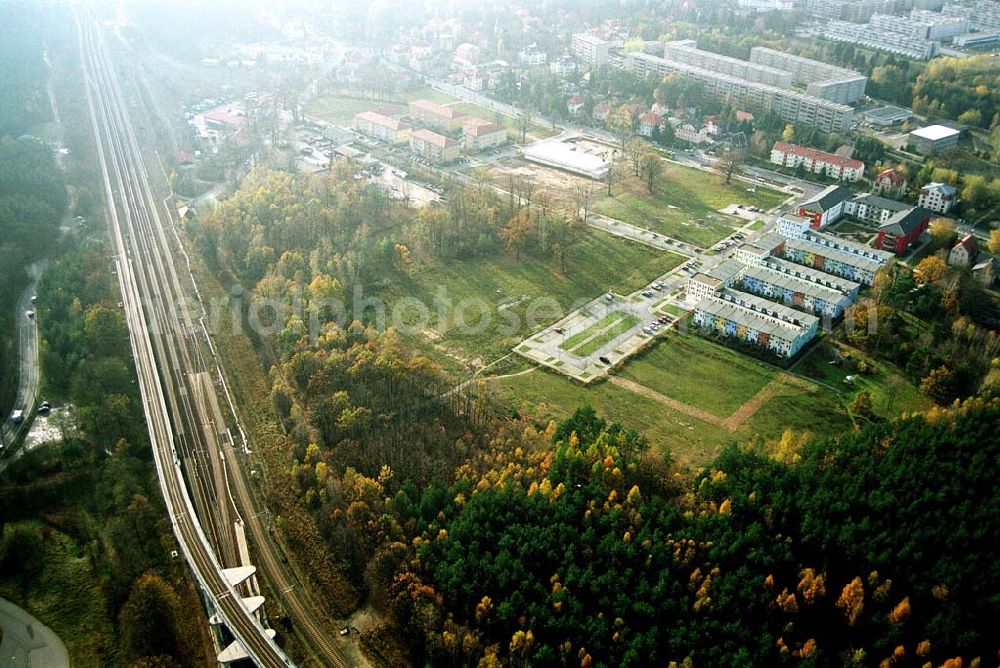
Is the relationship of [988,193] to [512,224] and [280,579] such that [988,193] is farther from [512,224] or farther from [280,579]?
[280,579]

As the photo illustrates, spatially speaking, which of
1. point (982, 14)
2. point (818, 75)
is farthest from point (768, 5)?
point (818, 75)

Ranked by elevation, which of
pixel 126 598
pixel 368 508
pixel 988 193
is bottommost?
pixel 126 598

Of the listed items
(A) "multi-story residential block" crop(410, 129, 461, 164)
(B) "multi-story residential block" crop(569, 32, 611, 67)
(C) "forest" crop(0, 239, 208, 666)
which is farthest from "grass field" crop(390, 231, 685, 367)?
(B) "multi-story residential block" crop(569, 32, 611, 67)

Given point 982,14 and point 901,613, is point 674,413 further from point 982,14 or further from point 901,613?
point 982,14

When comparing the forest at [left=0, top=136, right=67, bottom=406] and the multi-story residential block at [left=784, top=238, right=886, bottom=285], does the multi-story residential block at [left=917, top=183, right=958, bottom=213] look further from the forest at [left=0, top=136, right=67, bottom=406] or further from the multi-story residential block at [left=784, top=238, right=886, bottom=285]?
the forest at [left=0, top=136, right=67, bottom=406]

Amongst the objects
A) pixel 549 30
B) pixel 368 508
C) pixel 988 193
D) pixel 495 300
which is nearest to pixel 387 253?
pixel 495 300

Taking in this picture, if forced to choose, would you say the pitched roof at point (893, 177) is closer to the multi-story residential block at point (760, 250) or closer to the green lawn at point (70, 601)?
the multi-story residential block at point (760, 250)

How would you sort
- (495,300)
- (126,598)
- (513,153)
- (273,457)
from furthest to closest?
(513,153) → (495,300) → (273,457) → (126,598)
